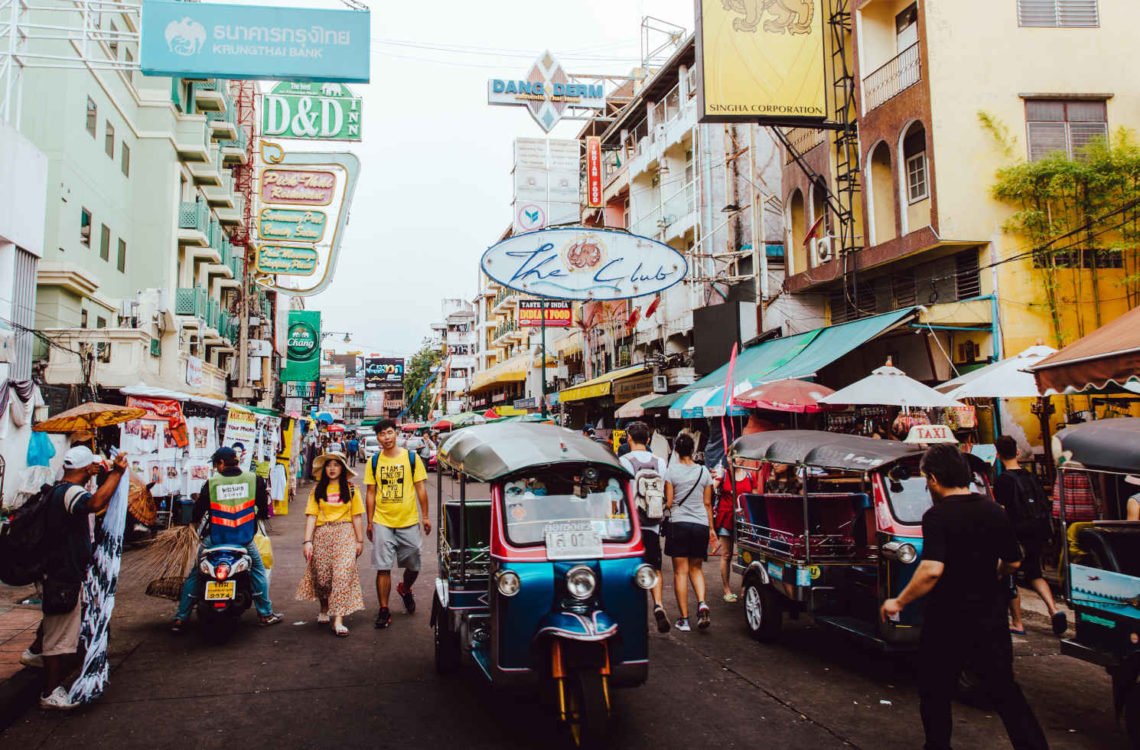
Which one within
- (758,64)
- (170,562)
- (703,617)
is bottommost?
(703,617)

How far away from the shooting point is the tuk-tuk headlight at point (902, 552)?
5.50 meters

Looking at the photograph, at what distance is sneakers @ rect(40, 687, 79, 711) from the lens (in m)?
5.14

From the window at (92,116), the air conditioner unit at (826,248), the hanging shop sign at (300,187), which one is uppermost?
the window at (92,116)

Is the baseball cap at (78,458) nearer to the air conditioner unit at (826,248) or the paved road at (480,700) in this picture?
the paved road at (480,700)

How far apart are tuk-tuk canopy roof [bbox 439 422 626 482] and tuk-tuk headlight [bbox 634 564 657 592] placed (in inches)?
26.2

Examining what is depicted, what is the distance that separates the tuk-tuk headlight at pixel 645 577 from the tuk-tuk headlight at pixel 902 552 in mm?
1953

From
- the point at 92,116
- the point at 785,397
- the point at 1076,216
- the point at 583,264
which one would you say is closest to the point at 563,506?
the point at 785,397

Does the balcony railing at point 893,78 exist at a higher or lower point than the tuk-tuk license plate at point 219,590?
higher

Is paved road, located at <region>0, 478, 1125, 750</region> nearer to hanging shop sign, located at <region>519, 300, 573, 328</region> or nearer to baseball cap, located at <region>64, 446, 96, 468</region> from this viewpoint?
baseball cap, located at <region>64, 446, 96, 468</region>

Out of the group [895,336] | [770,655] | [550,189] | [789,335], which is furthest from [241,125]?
[770,655]

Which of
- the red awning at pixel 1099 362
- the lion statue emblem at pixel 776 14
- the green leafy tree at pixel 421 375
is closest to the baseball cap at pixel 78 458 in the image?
the red awning at pixel 1099 362

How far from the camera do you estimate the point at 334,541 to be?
7.29m

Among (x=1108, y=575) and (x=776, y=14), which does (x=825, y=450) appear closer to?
(x=1108, y=575)

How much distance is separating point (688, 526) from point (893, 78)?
11.8 metres
